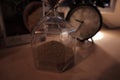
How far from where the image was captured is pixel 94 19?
95 centimetres

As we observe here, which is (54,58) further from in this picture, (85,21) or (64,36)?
(85,21)

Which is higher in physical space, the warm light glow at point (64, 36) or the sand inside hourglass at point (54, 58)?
the warm light glow at point (64, 36)

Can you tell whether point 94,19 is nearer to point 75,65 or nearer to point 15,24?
point 75,65

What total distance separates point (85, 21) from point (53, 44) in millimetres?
260

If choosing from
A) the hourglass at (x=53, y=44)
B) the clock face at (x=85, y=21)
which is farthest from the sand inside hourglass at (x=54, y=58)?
the clock face at (x=85, y=21)

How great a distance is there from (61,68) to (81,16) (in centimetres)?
34

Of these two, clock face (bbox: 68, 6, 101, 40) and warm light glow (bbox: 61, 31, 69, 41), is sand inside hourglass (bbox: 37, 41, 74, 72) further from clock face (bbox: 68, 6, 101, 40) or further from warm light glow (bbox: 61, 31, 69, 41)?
clock face (bbox: 68, 6, 101, 40)

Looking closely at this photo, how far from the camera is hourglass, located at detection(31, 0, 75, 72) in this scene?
752mm

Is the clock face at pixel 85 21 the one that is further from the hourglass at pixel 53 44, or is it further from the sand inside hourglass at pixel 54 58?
the sand inside hourglass at pixel 54 58

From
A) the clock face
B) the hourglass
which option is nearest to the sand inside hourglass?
the hourglass

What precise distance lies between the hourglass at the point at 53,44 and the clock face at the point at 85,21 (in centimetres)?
9

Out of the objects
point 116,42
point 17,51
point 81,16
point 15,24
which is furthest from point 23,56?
point 116,42

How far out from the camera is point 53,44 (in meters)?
0.80

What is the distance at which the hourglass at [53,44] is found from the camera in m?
0.75
